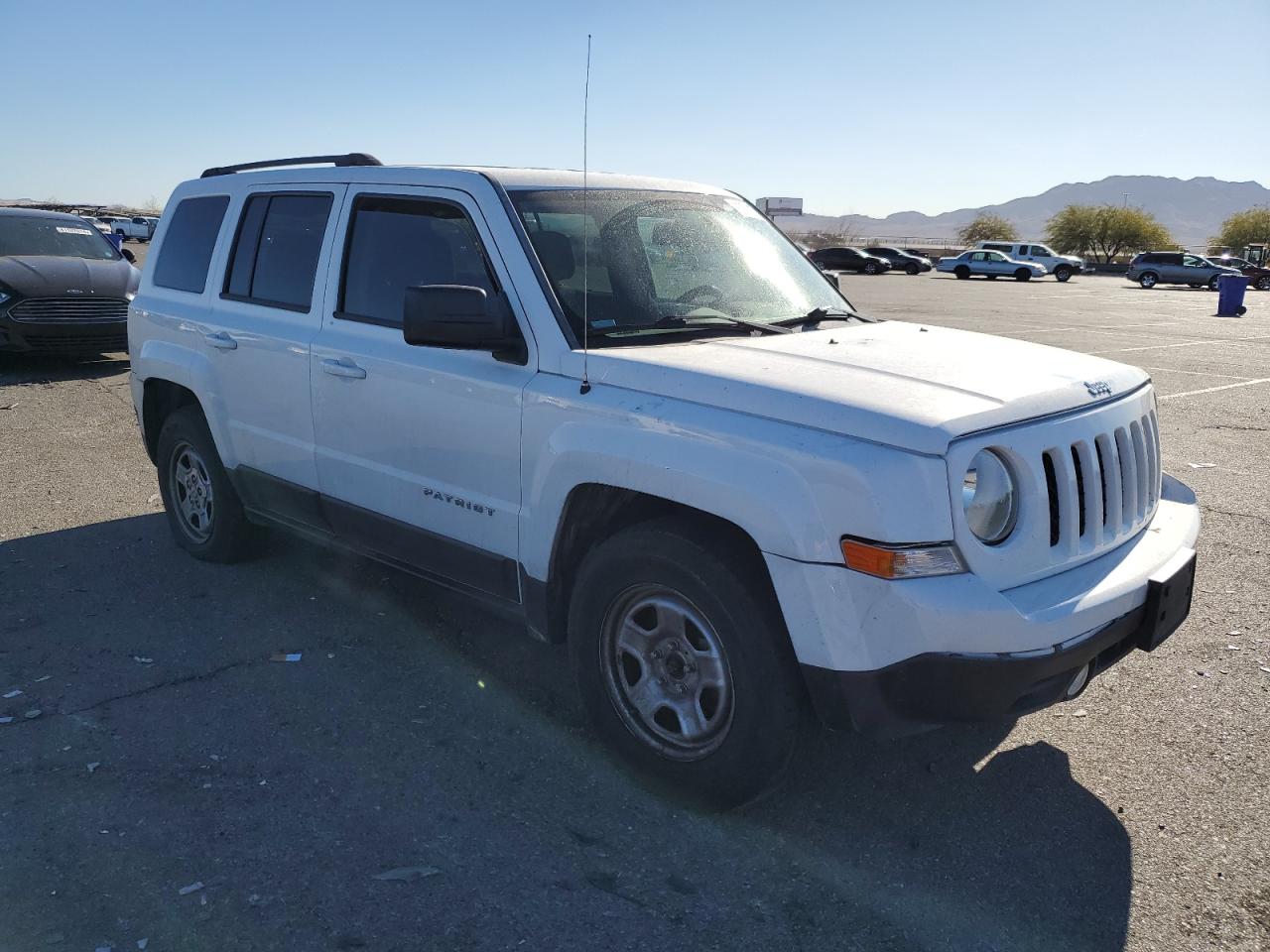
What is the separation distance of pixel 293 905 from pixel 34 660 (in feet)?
7.47

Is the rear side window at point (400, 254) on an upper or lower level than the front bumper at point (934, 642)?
upper

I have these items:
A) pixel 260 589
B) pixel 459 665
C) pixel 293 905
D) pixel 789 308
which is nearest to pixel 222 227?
pixel 260 589

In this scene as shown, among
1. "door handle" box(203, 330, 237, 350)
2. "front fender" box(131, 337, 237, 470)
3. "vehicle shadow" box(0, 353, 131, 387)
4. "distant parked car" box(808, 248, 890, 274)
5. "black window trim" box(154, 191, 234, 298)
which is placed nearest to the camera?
"door handle" box(203, 330, 237, 350)

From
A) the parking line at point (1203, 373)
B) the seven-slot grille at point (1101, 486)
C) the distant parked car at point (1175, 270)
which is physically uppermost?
the distant parked car at point (1175, 270)

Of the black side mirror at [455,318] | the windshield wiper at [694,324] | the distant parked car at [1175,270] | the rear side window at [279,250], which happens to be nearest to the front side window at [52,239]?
the rear side window at [279,250]

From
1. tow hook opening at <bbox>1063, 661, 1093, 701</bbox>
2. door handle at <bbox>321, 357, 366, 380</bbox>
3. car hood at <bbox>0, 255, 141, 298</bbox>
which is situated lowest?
tow hook opening at <bbox>1063, 661, 1093, 701</bbox>

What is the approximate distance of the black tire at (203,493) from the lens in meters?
5.46

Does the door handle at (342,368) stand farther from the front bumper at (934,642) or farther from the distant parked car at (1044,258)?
the distant parked car at (1044,258)

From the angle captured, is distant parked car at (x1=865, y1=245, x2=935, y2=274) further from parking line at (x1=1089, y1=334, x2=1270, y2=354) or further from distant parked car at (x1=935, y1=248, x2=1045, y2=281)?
parking line at (x1=1089, y1=334, x2=1270, y2=354)

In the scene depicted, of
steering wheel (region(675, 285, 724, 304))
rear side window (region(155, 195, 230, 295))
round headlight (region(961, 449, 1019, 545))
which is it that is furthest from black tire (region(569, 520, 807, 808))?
rear side window (region(155, 195, 230, 295))

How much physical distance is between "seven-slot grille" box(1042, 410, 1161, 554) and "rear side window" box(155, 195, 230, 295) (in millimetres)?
4254

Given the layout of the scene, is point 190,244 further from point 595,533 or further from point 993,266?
point 993,266

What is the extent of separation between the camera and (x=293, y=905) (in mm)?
2912

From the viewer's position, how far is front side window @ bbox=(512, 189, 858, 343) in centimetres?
384
